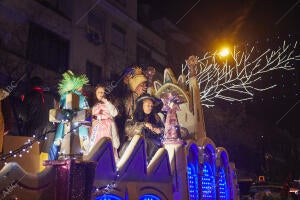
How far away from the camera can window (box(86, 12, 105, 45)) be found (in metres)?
20.1

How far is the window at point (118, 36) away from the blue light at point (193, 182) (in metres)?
13.6

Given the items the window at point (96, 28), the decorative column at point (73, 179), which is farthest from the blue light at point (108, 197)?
the window at point (96, 28)

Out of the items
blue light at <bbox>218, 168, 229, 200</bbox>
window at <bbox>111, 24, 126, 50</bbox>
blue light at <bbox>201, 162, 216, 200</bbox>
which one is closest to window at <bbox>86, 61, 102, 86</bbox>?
window at <bbox>111, 24, 126, 50</bbox>

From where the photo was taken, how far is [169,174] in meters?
9.20

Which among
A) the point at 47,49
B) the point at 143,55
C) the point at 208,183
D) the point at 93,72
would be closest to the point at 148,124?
the point at 208,183

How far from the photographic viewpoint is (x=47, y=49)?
17.6 metres

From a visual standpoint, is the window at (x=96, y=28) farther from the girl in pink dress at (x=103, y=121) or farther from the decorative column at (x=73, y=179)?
the decorative column at (x=73, y=179)

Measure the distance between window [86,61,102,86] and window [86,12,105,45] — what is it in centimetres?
139

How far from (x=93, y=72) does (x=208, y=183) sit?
11.6 meters

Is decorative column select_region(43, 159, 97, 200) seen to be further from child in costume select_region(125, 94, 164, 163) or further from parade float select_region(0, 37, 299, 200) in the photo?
child in costume select_region(125, 94, 164, 163)

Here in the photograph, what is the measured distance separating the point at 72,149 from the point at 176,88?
19.0 ft

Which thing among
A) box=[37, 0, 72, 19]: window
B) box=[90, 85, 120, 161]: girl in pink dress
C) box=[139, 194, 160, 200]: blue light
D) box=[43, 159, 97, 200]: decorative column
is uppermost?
box=[37, 0, 72, 19]: window

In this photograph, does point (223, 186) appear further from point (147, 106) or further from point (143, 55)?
point (143, 55)

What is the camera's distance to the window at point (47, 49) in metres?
16.7
